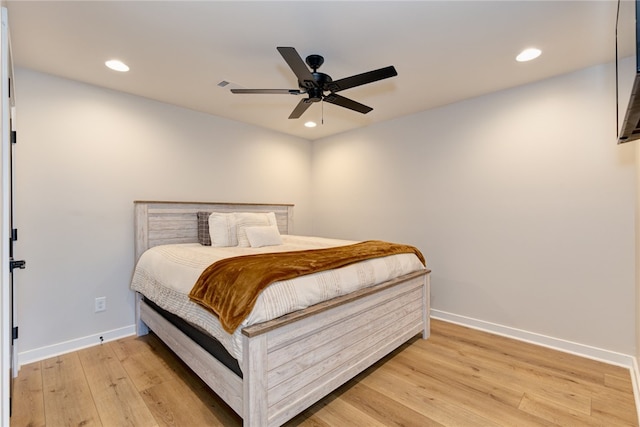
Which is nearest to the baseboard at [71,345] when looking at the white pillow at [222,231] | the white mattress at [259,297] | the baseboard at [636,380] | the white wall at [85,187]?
the white wall at [85,187]

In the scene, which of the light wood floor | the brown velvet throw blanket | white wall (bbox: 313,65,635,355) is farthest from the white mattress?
white wall (bbox: 313,65,635,355)

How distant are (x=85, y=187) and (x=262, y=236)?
5.56 feet

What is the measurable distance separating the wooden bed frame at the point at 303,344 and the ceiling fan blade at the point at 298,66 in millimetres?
1516

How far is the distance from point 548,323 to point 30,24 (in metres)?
4.68

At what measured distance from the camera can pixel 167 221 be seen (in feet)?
10.4

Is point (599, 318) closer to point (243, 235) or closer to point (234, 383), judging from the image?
point (234, 383)

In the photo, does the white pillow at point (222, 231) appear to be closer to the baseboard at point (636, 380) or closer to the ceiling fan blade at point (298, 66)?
the ceiling fan blade at point (298, 66)

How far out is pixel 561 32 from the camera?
6.64 feet

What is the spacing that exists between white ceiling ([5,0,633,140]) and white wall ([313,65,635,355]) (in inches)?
15.3

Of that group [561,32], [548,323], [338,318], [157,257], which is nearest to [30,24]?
[157,257]

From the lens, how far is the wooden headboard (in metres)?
2.97

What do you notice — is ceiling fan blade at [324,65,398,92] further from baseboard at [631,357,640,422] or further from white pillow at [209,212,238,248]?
baseboard at [631,357,640,422]

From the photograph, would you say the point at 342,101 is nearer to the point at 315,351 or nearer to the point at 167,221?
the point at 315,351

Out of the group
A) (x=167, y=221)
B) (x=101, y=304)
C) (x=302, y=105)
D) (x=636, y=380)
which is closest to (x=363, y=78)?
(x=302, y=105)
